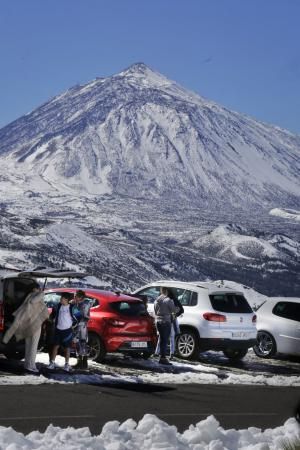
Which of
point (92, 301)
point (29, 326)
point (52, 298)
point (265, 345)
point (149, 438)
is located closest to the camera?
point (149, 438)

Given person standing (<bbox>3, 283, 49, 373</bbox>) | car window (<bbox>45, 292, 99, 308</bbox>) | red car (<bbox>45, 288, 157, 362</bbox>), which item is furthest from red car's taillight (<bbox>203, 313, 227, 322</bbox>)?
person standing (<bbox>3, 283, 49, 373</bbox>)

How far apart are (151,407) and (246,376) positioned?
4865 millimetres

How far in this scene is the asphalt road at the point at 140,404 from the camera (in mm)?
10484

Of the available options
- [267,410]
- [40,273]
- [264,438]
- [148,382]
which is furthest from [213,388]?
[264,438]

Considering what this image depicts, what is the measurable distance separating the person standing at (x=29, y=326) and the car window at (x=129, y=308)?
204 centimetres

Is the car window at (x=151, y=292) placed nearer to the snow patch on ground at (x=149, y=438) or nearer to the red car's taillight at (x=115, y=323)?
the red car's taillight at (x=115, y=323)

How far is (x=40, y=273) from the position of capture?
16547mm

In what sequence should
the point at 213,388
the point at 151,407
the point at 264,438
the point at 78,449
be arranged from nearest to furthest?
the point at 78,449, the point at 264,438, the point at 151,407, the point at 213,388

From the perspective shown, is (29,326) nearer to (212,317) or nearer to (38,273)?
(38,273)

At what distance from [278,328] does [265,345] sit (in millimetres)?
691

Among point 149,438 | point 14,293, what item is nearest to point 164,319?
point 14,293

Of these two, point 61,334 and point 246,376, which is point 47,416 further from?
point 246,376

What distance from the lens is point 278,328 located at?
801 inches

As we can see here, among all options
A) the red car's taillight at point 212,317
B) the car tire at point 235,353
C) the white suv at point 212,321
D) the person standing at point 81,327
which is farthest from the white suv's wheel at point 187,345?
the person standing at point 81,327
